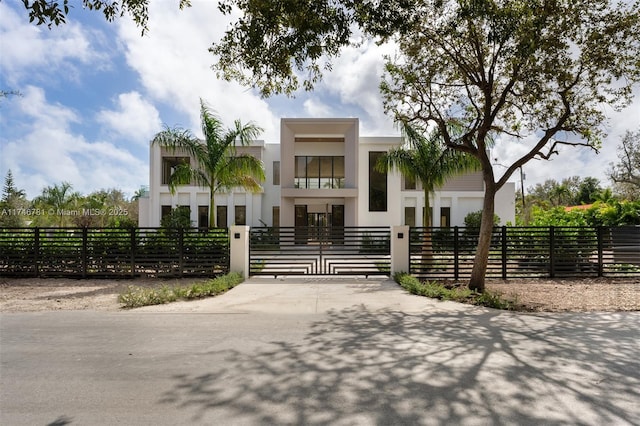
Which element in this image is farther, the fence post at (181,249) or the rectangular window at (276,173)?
the rectangular window at (276,173)

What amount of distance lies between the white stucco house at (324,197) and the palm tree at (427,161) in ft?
29.1

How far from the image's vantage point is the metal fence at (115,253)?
12508 millimetres

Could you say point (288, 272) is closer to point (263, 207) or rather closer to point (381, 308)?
point (381, 308)

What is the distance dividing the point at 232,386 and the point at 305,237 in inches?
372

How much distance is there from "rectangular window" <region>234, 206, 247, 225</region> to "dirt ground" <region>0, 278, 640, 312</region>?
594 inches

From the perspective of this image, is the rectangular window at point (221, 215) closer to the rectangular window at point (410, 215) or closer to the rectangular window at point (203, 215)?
the rectangular window at point (203, 215)

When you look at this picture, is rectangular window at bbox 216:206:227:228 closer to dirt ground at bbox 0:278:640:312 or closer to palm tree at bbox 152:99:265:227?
palm tree at bbox 152:99:265:227

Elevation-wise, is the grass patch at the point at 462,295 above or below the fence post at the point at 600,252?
below

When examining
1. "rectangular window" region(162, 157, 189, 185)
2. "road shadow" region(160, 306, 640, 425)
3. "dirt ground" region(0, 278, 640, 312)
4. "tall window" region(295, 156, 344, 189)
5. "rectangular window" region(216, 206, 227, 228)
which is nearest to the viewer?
"road shadow" region(160, 306, 640, 425)

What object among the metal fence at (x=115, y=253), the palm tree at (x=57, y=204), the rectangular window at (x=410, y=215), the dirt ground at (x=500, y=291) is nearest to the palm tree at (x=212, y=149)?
the metal fence at (x=115, y=253)

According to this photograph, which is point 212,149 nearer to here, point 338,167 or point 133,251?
point 133,251

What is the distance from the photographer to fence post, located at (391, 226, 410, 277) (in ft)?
40.5

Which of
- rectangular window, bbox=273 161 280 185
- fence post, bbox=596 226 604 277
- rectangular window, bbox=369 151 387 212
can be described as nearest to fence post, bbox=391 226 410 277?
fence post, bbox=596 226 604 277

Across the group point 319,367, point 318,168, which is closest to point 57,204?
point 318,168
